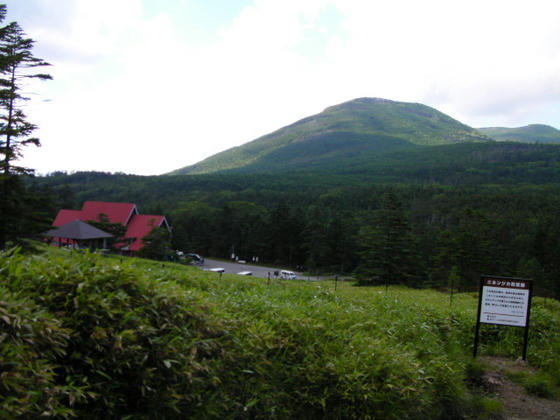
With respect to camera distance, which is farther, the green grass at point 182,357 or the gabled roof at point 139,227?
the gabled roof at point 139,227

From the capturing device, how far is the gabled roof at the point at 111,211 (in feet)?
116

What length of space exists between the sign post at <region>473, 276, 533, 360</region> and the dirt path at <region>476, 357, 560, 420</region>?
0.47 meters

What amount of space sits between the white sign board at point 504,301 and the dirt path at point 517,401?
61 centimetres

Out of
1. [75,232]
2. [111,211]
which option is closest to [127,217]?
[111,211]

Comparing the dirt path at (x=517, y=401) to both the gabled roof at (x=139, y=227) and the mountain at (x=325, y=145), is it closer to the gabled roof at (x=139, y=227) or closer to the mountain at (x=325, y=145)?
the gabled roof at (x=139, y=227)

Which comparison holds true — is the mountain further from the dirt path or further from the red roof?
the dirt path

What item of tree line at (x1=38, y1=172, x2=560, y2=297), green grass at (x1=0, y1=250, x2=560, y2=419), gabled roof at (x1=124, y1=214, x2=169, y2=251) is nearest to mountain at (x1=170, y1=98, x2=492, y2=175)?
tree line at (x1=38, y1=172, x2=560, y2=297)

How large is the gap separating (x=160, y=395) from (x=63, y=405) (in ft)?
1.83

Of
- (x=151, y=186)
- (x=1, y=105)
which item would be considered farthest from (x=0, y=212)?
(x=151, y=186)

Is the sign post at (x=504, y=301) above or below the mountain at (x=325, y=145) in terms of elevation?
below

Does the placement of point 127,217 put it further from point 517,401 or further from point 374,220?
point 517,401

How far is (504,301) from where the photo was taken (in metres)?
5.57

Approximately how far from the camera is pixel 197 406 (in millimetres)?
2678

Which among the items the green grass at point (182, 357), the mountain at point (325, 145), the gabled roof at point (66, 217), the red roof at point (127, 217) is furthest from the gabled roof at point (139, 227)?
the mountain at point (325, 145)
